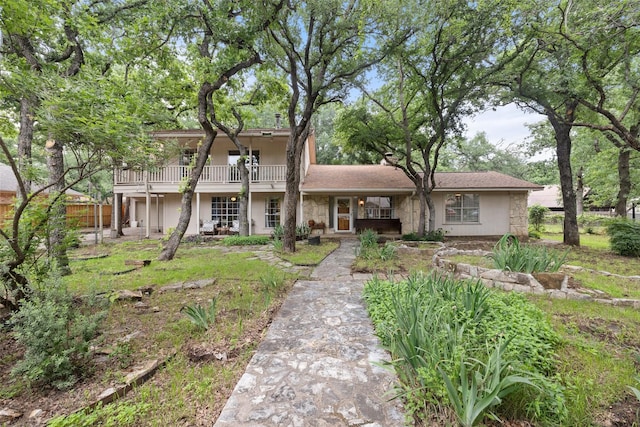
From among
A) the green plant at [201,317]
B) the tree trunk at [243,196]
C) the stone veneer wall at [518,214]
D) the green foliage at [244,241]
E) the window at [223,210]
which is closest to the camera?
the green plant at [201,317]

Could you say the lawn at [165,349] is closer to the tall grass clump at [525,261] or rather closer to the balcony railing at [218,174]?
the tall grass clump at [525,261]

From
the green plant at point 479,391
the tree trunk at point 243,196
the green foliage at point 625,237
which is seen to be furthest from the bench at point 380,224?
the green plant at point 479,391

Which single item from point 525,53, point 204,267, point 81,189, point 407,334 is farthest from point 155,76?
point 81,189

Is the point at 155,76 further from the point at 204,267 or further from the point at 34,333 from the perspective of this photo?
the point at 34,333

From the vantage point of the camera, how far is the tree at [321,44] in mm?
6570

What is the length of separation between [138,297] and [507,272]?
6.24 meters

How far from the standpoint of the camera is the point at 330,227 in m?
13.9

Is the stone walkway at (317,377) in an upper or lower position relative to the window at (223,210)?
lower

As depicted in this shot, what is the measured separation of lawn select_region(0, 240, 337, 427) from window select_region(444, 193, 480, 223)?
35.4 ft

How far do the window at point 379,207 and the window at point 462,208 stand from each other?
2821 mm

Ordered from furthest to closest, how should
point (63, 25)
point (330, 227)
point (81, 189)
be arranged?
point (81, 189)
point (330, 227)
point (63, 25)

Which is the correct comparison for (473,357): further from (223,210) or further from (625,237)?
(223,210)

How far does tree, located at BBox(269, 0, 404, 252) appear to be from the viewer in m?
6.57

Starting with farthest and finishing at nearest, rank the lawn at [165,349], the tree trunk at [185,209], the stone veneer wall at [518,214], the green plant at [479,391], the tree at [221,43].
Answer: the stone veneer wall at [518,214], the tree trunk at [185,209], the tree at [221,43], the lawn at [165,349], the green plant at [479,391]
